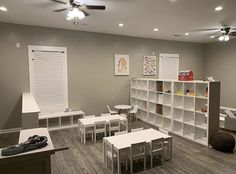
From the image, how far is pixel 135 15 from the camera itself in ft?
14.1

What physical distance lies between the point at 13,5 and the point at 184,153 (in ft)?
16.1

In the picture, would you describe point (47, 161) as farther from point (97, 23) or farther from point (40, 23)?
point (40, 23)

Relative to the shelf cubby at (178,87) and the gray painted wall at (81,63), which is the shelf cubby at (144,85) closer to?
the gray painted wall at (81,63)

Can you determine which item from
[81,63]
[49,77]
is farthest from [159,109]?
[49,77]

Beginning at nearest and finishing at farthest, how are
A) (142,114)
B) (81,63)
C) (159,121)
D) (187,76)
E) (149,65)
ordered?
(187,76)
(159,121)
(81,63)
(142,114)
(149,65)

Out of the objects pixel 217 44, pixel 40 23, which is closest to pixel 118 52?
pixel 40 23

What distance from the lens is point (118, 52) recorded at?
665 cm

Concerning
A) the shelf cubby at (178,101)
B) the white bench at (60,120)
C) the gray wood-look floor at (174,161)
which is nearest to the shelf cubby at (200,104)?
the shelf cubby at (178,101)

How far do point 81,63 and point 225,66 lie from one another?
655 centimetres

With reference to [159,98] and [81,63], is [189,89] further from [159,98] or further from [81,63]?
[81,63]

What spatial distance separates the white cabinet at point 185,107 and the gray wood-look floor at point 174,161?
0.44m

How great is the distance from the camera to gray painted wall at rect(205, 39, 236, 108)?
762 cm

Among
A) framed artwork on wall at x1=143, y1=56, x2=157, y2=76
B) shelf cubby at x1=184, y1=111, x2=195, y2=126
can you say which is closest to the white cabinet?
shelf cubby at x1=184, y1=111, x2=195, y2=126

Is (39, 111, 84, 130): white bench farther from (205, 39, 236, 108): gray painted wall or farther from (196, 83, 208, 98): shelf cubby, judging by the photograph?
(205, 39, 236, 108): gray painted wall
